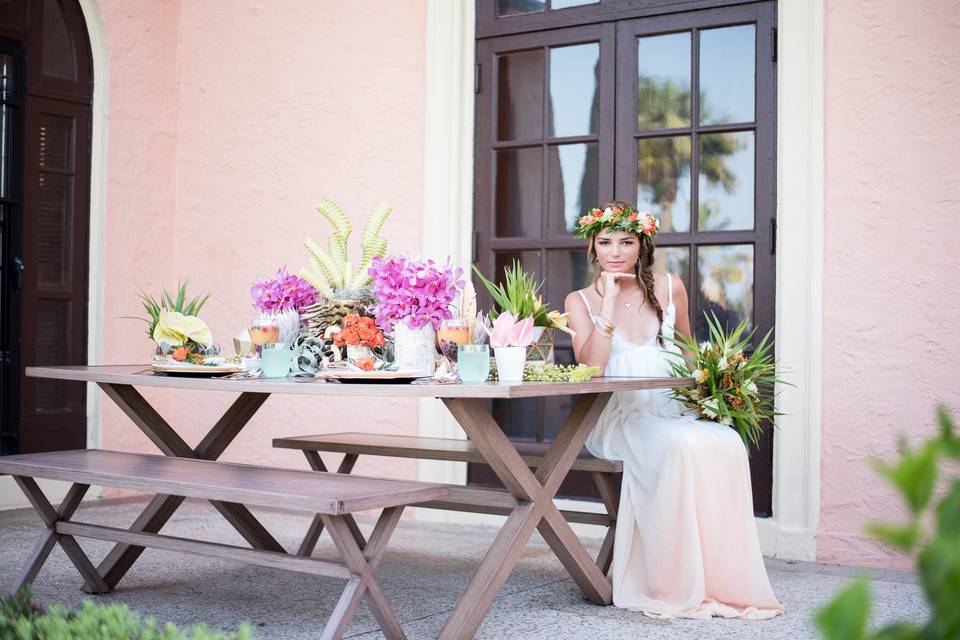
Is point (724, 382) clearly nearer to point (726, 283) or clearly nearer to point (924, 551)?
point (726, 283)

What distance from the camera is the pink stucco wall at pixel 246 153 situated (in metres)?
5.79

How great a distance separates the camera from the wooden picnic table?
2.97m

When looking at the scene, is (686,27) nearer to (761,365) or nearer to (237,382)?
(761,365)

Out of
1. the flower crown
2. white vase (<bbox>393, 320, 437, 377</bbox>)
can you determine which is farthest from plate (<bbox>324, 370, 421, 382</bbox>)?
the flower crown

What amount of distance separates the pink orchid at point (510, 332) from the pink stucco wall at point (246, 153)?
2.63 m

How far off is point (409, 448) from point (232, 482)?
109 centimetres

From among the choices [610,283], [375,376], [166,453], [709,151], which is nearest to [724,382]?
[610,283]

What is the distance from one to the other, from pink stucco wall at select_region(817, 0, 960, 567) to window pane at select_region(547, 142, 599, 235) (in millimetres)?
1227

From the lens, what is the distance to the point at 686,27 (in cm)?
506

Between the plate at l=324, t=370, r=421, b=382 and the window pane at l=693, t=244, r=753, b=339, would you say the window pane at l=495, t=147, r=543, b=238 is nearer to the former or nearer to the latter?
the window pane at l=693, t=244, r=753, b=339

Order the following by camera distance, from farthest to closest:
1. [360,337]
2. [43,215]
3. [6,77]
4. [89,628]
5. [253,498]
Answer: [43,215], [6,77], [360,337], [253,498], [89,628]

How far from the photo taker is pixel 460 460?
153 inches

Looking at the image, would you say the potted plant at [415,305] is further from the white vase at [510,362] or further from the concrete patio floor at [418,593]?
the concrete patio floor at [418,593]

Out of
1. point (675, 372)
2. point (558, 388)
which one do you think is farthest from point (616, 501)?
point (558, 388)
